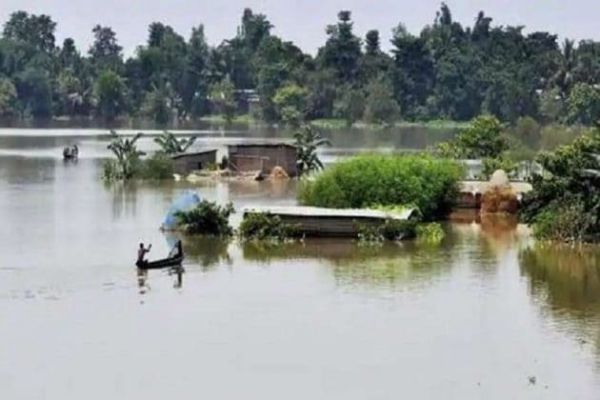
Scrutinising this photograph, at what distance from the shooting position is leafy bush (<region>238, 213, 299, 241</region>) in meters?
36.5

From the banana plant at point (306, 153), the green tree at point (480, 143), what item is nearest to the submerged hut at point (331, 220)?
the green tree at point (480, 143)

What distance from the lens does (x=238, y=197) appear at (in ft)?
160

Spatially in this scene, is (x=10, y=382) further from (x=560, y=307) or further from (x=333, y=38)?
(x=333, y=38)

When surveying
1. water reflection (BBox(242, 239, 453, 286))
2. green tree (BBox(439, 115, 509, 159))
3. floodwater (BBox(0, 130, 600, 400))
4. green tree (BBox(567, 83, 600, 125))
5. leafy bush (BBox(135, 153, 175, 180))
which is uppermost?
green tree (BBox(567, 83, 600, 125))

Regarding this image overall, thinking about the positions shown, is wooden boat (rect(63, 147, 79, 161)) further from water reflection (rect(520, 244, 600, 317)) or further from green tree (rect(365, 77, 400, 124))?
green tree (rect(365, 77, 400, 124))

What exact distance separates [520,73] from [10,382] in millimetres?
95610

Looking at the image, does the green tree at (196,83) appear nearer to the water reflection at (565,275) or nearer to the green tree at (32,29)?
the green tree at (32,29)

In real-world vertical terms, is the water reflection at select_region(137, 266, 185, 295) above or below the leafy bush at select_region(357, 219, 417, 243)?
below

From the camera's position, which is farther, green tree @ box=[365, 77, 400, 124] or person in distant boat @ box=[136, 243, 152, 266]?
green tree @ box=[365, 77, 400, 124]

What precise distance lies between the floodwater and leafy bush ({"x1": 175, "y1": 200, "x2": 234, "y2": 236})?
116 cm

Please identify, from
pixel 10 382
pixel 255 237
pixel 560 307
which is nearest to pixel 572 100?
pixel 255 237

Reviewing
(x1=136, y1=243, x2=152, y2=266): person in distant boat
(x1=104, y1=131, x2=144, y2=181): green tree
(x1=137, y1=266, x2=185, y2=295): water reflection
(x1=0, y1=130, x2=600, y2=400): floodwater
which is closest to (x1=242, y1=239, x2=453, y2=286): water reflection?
(x1=0, y1=130, x2=600, y2=400): floodwater

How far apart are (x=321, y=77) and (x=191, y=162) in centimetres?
6598

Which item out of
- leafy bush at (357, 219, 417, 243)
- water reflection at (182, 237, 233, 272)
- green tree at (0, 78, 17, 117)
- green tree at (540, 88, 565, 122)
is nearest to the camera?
water reflection at (182, 237, 233, 272)
